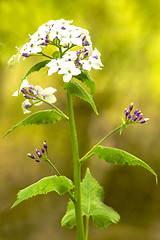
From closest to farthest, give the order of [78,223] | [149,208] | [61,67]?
1. [61,67]
2. [78,223]
3. [149,208]

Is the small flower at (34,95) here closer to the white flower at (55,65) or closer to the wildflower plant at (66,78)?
the wildflower plant at (66,78)

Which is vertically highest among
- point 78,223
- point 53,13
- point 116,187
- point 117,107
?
point 53,13

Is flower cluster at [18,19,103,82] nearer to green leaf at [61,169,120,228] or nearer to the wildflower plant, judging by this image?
the wildflower plant

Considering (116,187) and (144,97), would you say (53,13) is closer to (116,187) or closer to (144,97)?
(144,97)

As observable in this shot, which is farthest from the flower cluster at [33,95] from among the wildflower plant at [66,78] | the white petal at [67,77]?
the white petal at [67,77]

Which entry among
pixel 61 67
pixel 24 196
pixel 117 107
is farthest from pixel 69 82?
pixel 117 107

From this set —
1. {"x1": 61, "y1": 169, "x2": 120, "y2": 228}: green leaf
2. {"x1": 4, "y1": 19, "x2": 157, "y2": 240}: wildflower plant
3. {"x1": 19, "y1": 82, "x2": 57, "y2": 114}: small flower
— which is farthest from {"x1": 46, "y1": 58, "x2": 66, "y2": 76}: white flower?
{"x1": 61, "y1": 169, "x2": 120, "y2": 228}: green leaf

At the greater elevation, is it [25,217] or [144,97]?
[144,97]

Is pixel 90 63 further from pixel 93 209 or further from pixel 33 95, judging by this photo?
pixel 93 209

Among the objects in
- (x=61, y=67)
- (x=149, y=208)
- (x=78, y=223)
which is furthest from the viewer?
(x=149, y=208)
